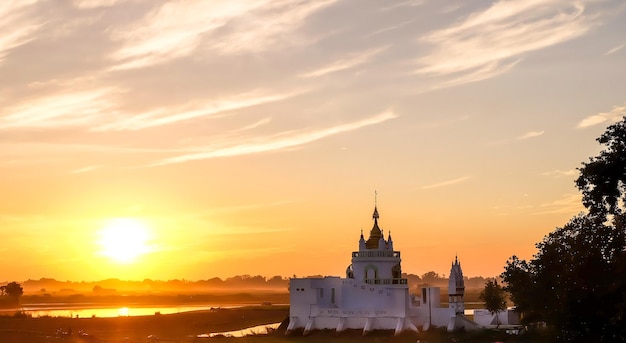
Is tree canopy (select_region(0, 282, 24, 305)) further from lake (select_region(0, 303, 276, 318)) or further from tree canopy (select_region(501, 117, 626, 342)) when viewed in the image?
tree canopy (select_region(501, 117, 626, 342))

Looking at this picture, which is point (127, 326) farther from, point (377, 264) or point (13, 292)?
point (13, 292)

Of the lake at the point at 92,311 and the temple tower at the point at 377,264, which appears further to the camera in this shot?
the lake at the point at 92,311

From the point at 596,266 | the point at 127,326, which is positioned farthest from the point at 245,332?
the point at 596,266

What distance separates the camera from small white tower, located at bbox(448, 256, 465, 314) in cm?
8231

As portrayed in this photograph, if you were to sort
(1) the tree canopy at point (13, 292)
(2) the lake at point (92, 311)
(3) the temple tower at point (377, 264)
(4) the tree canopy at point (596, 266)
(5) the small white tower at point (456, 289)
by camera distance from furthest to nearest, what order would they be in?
1. (1) the tree canopy at point (13, 292)
2. (2) the lake at point (92, 311)
3. (3) the temple tower at point (377, 264)
4. (5) the small white tower at point (456, 289)
5. (4) the tree canopy at point (596, 266)

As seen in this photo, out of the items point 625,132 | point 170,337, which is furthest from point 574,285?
point 170,337

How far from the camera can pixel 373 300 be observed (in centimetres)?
8550

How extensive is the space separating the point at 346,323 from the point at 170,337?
18718 millimetres

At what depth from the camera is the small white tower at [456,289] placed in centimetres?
8231

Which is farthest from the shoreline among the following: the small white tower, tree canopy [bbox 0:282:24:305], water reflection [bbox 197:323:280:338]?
tree canopy [bbox 0:282:24:305]

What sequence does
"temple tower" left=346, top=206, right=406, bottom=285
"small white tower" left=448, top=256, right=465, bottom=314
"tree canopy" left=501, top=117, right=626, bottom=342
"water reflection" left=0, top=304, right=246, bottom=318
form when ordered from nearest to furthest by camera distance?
"tree canopy" left=501, top=117, right=626, bottom=342
"small white tower" left=448, top=256, right=465, bottom=314
"temple tower" left=346, top=206, right=406, bottom=285
"water reflection" left=0, top=304, right=246, bottom=318

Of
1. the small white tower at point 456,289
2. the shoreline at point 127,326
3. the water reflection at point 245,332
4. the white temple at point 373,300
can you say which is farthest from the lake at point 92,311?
the small white tower at point 456,289

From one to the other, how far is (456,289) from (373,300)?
7858 millimetres

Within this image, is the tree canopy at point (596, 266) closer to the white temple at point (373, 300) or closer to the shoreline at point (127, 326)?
the white temple at point (373, 300)
